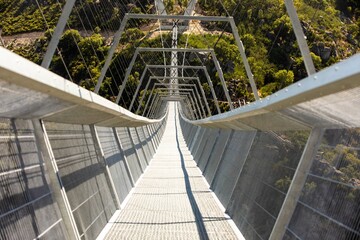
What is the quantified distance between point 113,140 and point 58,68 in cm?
2176

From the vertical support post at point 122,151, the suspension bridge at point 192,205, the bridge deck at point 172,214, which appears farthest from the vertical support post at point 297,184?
the vertical support post at point 122,151

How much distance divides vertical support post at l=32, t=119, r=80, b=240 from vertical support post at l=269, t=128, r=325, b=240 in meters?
3.12

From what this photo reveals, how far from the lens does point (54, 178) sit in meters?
7.42

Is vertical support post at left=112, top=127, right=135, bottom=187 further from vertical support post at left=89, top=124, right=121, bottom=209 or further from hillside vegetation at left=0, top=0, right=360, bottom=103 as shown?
vertical support post at left=89, top=124, right=121, bottom=209

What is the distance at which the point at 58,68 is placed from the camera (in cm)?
3522

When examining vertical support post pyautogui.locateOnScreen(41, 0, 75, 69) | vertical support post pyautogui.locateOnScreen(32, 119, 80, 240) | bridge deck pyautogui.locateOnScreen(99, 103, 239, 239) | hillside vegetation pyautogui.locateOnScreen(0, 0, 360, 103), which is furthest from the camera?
hillside vegetation pyautogui.locateOnScreen(0, 0, 360, 103)

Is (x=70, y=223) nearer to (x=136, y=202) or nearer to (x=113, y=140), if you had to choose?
(x=136, y=202)

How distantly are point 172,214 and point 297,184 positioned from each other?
224 inches

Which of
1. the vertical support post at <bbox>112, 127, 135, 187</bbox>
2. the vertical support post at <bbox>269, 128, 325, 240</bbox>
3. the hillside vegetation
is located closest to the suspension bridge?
the vertical support post at <bbox>269, 128, 325, 240</bbox>

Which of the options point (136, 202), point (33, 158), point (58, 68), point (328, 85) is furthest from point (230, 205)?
point (58, 68)

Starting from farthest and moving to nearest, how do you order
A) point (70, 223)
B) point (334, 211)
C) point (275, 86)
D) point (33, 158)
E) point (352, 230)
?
1. point (275, 86)
2. point (70, 223)
3. point (33, 158)
4. point (334, 211)
5. point (352, 230)

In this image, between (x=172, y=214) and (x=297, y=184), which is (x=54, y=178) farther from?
Result: (x=172, y=214)

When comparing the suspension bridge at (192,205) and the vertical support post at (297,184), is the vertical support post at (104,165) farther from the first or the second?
the vertical support post at (297,184)

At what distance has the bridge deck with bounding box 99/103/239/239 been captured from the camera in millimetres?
10249
